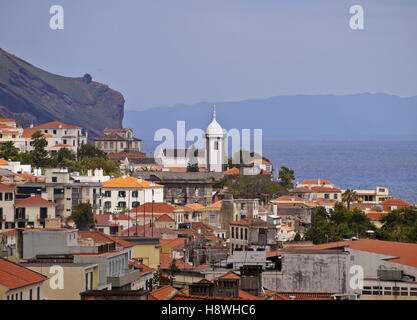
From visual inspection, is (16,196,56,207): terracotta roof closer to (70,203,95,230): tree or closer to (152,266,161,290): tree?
(70,203,95,230): tree

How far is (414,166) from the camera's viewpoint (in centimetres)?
17688

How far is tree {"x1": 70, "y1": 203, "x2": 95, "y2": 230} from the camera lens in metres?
46.6

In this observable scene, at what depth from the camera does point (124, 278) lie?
2316 cm

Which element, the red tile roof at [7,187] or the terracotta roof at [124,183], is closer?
the red tile roof at [7,187]

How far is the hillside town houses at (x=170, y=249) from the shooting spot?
20.8m

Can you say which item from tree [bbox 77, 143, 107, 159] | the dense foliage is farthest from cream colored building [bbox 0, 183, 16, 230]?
tree [bbox 77, 143, 107, 159]

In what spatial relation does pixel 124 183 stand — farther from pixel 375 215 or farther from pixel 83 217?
pixel 83 217

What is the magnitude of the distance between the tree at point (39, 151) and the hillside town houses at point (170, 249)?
4338 millimetres

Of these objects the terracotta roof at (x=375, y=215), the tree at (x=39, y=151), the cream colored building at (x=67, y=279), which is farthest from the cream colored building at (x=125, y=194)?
the cream colored building at (x=67, y=279)

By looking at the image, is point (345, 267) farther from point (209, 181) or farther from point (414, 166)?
point (414, 166)

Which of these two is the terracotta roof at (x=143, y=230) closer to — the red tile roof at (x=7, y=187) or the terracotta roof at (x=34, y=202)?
the terracotta roof at (x=34, y=202)

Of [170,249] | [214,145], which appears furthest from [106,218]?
[214,145]

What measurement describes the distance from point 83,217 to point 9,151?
29.9 metres
